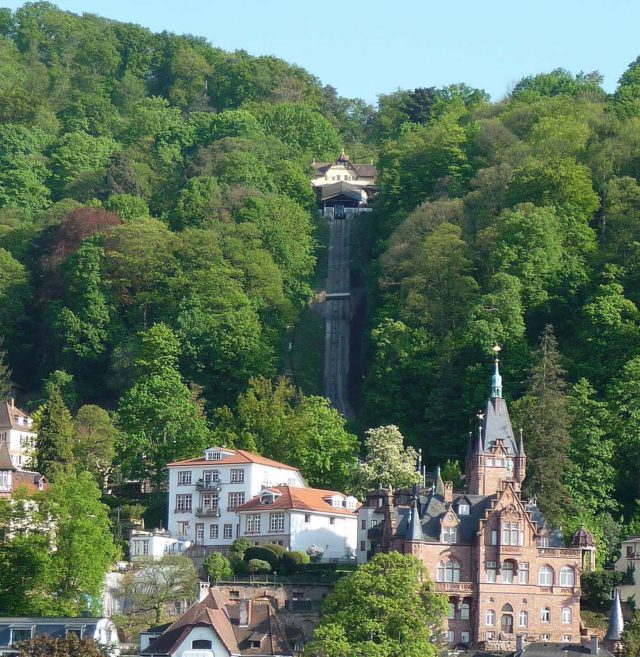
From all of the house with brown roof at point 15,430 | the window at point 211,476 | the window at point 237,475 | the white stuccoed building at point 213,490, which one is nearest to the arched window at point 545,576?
the white stuccoed building at point 213,490

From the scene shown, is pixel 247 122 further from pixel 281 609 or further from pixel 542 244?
pixel 281 609

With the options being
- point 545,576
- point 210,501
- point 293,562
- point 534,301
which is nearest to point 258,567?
point 293,562

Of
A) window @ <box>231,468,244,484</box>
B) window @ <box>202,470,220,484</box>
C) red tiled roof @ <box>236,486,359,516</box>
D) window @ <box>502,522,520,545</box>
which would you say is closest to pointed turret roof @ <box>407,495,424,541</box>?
window @ <box>502,522,520,545</box>

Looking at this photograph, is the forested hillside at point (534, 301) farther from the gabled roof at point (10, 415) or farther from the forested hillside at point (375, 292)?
the gabled roof at point (10, 415)

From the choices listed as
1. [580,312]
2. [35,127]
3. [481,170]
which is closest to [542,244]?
[580,312]

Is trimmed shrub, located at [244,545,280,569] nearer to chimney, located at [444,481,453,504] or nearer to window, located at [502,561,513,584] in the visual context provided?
chimney, located at [444,481,453,504]
